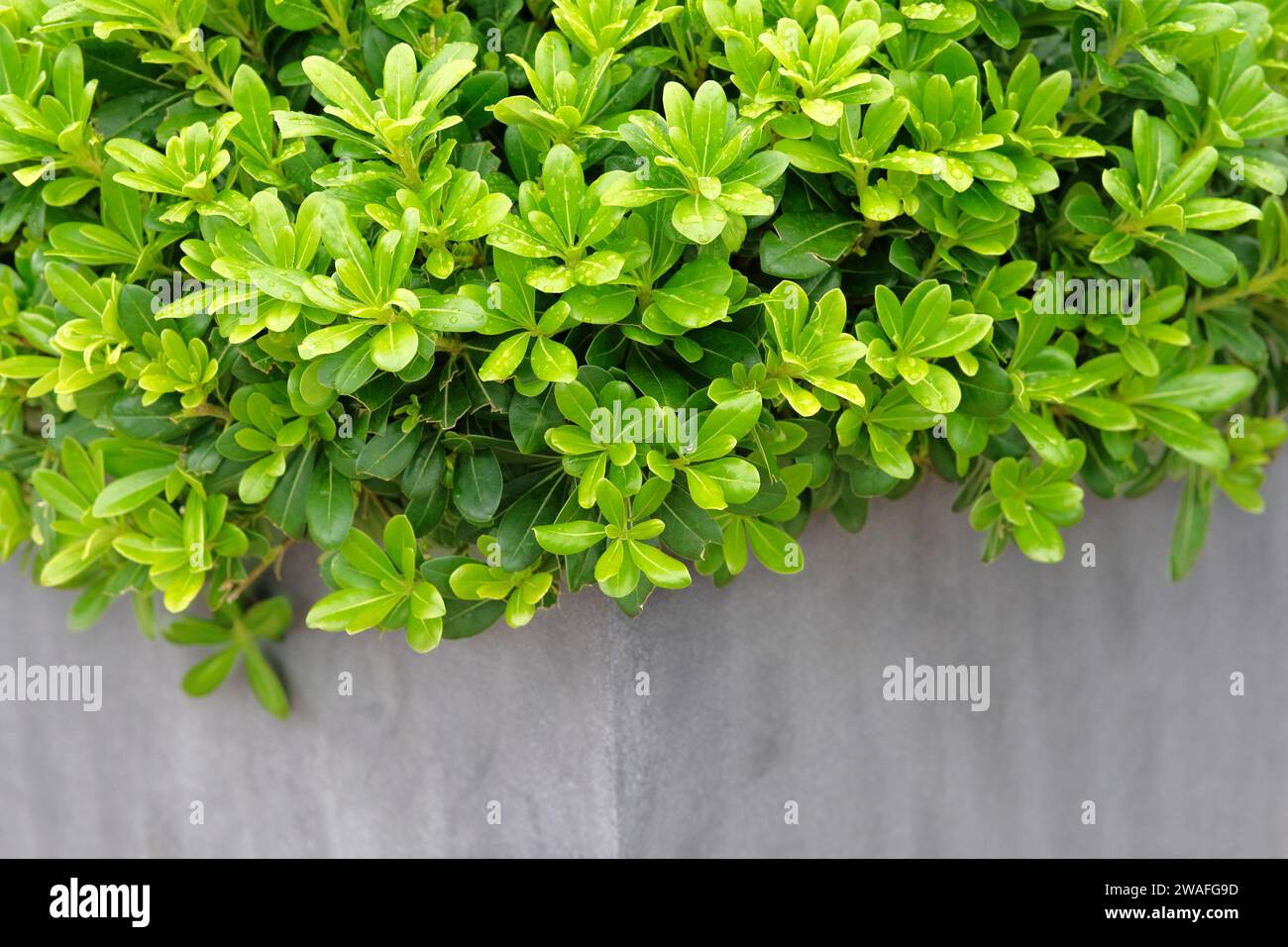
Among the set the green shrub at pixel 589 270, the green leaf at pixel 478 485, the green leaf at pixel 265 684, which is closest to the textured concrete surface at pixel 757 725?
the green leaf at pixel 265 684

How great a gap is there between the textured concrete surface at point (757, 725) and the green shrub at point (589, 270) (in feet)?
0.75

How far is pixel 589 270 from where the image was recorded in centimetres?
162

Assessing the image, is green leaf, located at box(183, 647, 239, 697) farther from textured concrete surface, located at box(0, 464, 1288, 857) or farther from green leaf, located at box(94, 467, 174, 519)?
green leaf, located at box(94, 467, 174, 519)

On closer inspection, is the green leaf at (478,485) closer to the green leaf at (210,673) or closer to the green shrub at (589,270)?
the green shrub at (589,270)

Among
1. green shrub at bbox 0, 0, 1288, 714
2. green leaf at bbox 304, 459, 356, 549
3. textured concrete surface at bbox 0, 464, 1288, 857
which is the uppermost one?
green shrub at bbox 0, 0, 1288, 714

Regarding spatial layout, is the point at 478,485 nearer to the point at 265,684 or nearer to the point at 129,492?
the point at 129,492

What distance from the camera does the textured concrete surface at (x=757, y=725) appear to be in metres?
2.17

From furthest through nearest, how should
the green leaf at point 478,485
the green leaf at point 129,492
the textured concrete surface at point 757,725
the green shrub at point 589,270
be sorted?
the textured concrete surface at point 757,725
the green leaf at point 129,492
the green leaf at point 478,485
the green shrub at point 589,270

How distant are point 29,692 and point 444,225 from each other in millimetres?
1748

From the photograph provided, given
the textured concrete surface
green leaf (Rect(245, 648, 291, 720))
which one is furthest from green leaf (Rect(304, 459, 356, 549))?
green leaf (Rect(245, 648, 291, 720))

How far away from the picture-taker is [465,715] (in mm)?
2264

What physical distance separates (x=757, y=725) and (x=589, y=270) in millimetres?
1060

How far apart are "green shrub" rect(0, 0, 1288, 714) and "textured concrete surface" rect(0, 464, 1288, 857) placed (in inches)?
9.1

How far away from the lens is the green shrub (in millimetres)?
1649
